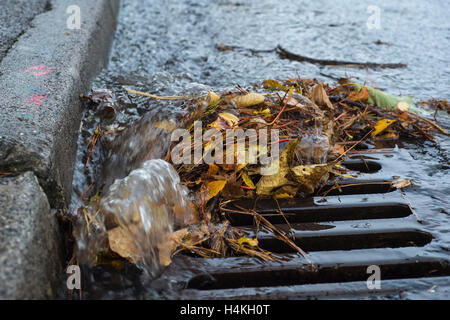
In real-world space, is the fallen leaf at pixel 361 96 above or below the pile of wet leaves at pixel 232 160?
above

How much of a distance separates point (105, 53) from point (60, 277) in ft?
6.54

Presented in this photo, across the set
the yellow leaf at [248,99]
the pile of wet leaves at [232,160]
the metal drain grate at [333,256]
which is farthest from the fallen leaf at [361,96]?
the metal drain grate at [333,256]

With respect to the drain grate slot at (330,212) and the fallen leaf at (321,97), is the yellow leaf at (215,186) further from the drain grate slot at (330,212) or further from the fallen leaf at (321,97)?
the fallen leaf at (321,97)

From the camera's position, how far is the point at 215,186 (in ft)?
4.91

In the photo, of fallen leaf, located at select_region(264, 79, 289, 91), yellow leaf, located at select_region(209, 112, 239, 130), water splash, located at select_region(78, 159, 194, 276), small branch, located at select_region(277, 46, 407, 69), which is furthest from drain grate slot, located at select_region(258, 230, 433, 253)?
small branch, located at select_region(277, 46, 407, 69)

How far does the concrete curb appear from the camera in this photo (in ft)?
3.27

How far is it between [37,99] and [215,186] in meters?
0.75

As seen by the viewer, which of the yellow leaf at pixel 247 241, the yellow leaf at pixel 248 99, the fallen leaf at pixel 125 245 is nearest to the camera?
the fallen leaf at pixel 125 245

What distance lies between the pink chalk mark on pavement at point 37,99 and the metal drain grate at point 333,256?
81cm

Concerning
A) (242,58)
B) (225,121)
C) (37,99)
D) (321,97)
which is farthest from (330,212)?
(242,58)

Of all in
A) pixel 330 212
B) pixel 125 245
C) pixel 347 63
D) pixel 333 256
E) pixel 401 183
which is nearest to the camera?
pixel 125 245

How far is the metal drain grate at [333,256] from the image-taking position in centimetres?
118

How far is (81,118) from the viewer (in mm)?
1786

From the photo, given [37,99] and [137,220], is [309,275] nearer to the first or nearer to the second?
[137,220]
